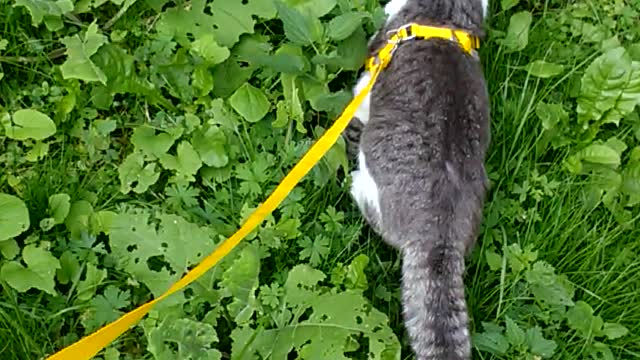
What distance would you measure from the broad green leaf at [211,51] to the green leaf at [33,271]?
92 cm

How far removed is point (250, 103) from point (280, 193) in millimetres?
644

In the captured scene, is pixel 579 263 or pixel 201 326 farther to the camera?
pixel 579 263

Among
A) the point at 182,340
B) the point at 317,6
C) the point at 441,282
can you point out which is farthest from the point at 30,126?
the point at 441,282

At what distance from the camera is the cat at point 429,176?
2.98 m

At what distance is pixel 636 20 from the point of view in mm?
4090

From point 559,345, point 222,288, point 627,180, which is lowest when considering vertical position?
point 559,345

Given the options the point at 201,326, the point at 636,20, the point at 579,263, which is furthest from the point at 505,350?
the point at 636,20

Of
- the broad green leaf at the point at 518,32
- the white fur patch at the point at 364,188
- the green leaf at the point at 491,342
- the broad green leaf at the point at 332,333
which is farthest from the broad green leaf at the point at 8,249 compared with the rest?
the broad green leaf at the point at 518,32

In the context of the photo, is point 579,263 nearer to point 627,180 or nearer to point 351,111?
point 627,180

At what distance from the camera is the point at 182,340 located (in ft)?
9.40

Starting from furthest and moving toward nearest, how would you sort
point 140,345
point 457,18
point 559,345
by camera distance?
point 457,18 → point 559,345 → point 140,345

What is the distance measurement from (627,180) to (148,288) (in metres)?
1.83

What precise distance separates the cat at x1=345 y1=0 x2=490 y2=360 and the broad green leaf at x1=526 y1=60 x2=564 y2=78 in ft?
1.17

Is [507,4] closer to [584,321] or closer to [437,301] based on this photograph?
[584,321]
